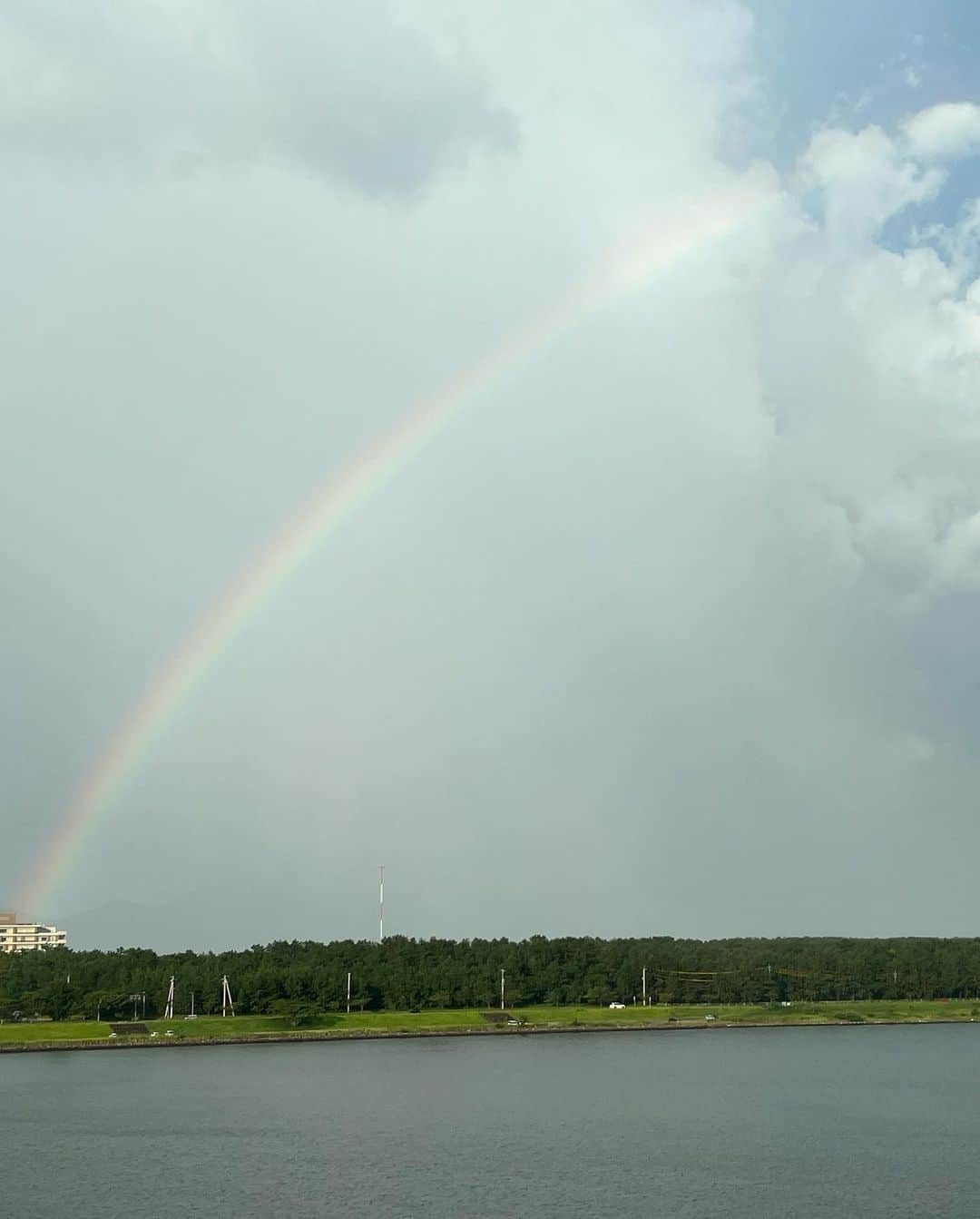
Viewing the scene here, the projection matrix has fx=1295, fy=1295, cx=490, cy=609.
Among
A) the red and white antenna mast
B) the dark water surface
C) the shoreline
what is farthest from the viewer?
the red and white antenna mast

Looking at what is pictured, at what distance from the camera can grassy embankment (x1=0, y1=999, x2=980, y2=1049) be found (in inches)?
4592

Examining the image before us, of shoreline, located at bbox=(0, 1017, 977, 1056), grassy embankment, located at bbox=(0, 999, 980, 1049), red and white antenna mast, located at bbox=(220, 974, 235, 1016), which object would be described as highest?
red and white antenna mast, located at bbox=(220, 974, 235, 1016)

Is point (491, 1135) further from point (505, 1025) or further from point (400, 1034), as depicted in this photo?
point (505, 1025)

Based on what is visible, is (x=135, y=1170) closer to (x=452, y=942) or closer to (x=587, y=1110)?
(x=587, y=1110)

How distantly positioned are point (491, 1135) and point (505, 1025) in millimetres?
73727

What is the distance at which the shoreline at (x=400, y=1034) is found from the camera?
362ft

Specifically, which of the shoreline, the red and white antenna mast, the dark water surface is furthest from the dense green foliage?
the dark water surface

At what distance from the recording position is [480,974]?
141000 millimetres

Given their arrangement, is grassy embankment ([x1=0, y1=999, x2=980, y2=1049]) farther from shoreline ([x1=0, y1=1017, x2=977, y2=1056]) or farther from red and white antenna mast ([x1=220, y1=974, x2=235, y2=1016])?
red and white antenna mast ([x1=220, y1=974, x2=235, y2=1016])

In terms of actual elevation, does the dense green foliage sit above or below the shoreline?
above

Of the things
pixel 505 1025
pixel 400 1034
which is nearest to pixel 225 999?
pixel 400 1034

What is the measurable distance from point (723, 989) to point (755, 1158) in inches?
4009

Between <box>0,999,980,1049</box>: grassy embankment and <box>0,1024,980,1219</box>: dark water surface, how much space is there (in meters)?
14.6

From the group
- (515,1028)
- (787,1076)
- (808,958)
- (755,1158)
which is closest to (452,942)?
(515,1028)
